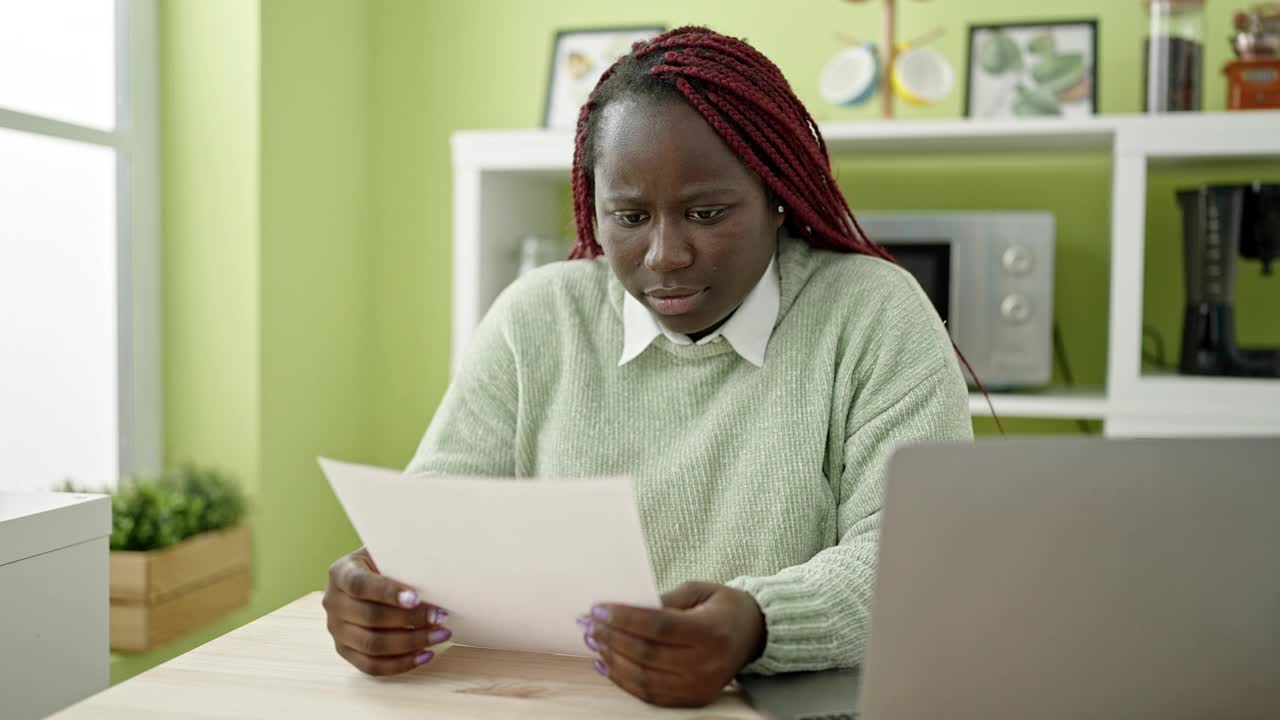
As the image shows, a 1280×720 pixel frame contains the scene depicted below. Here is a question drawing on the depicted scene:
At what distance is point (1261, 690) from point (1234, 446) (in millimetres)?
142

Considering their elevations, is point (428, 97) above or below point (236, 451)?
above

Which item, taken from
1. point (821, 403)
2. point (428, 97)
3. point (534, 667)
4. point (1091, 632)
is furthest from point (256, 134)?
point (1091, 632)

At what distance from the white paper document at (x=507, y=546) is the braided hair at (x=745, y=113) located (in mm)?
449

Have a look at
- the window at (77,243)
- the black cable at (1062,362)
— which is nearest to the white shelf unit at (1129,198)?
the black cable at (1062,362)

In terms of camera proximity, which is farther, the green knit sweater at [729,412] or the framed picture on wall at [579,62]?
the framed picture on wall at [579,62]

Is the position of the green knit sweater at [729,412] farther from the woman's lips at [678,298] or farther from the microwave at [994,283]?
the microwave at [994,283]

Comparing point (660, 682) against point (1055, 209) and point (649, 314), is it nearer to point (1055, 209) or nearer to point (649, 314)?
point (649, 314)

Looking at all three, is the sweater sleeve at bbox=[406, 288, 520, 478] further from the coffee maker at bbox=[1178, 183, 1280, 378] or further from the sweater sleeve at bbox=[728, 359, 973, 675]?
the coffee maker at bbox=[1178, 183, 1280, 378]

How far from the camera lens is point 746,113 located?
1047mm

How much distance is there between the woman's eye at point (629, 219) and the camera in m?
1.03

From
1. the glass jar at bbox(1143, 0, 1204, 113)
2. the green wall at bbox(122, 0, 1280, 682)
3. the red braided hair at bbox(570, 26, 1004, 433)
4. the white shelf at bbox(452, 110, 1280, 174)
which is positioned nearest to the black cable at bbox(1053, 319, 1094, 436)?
the green wall at bbox(122, 0, 1280, 682)

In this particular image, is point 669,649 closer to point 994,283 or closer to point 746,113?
point 746,113

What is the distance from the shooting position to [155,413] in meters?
2.19

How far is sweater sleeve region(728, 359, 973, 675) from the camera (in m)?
0.79
